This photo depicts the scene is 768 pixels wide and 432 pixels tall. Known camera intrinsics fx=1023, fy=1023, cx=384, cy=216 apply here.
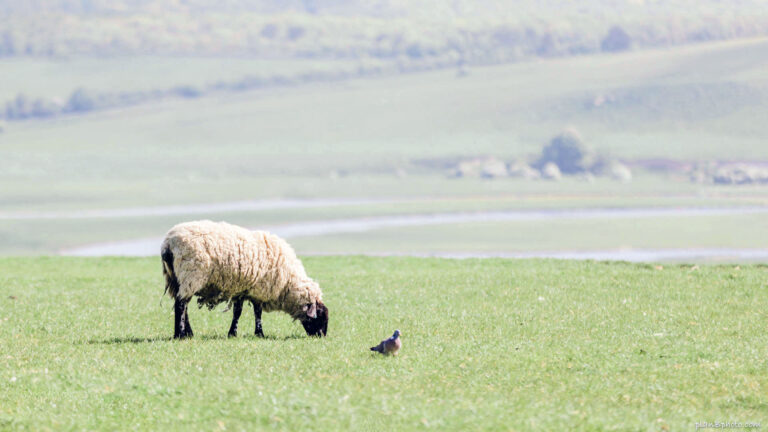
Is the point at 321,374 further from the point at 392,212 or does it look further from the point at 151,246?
the point at 392,212

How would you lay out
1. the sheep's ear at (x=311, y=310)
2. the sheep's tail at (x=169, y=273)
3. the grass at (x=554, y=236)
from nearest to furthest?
the sheep's tail at (x=169, y=273), the sheep's ear at (x=311, y=310), the grass at (x=554, y=236)

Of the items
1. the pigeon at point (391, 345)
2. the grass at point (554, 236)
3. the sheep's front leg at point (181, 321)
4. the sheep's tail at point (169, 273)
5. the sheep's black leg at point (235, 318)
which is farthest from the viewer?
the grass at point (554, 236)

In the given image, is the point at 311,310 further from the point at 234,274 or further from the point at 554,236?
the point at 554,236

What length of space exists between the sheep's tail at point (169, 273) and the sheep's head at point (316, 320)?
112 inches

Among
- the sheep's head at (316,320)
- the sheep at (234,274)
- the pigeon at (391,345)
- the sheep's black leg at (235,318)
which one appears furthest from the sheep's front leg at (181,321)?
the pigeon at (391,345)

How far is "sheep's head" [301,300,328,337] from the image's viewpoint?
22531 mm

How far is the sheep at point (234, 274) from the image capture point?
21.3 metres

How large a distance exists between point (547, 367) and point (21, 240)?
116 metres

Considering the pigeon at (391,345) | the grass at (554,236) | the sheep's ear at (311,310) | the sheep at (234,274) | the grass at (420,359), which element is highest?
the sheep at (234,274)

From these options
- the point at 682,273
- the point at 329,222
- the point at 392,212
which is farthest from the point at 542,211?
the point at 682,273

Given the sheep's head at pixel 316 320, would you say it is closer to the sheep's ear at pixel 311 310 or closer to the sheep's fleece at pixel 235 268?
the sheep's ear at pixel 311 310

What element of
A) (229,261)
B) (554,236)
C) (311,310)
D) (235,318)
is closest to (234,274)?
(229,261)

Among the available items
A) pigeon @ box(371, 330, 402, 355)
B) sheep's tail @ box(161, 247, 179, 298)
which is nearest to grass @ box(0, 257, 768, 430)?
pigeon @ box(371, 330, 402, 355)

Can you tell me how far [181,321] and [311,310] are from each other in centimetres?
281
